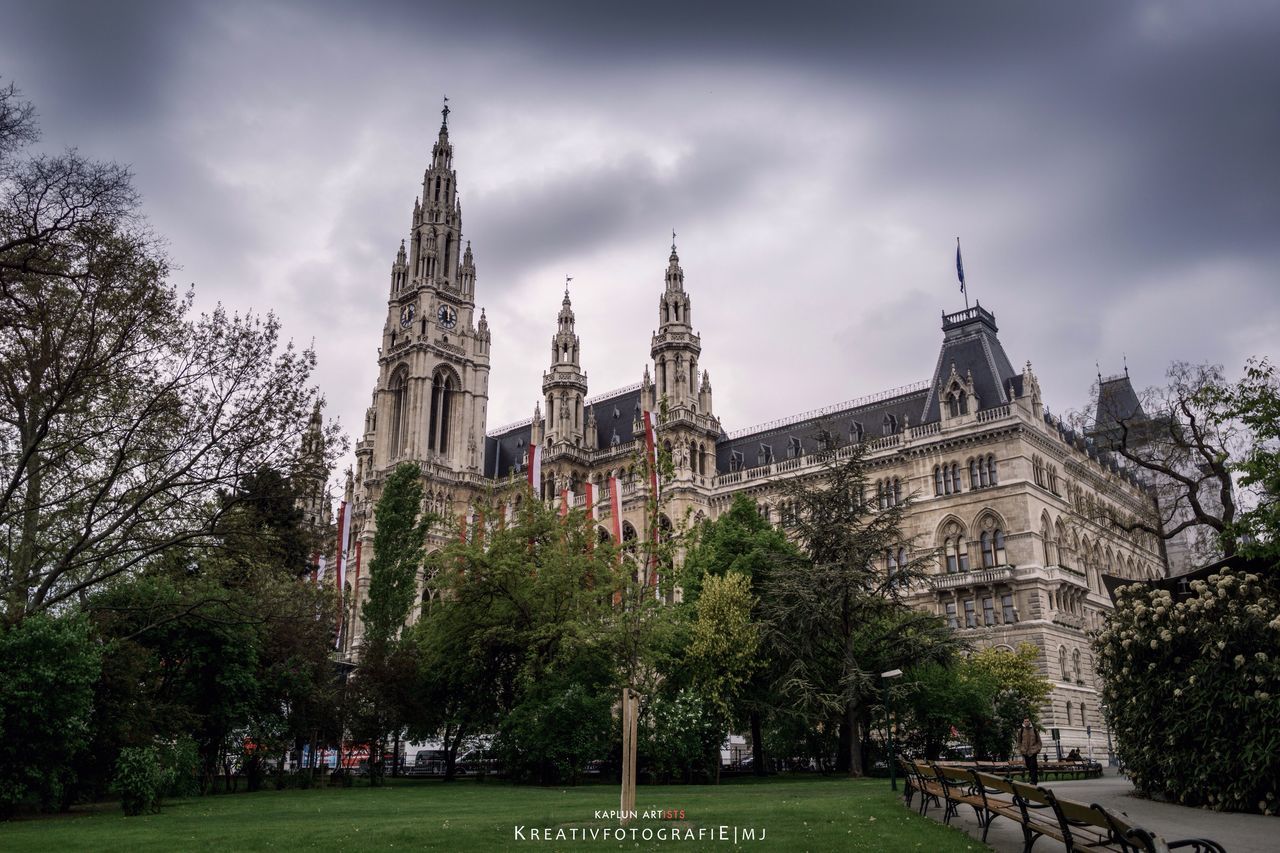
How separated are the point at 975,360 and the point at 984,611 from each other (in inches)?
600

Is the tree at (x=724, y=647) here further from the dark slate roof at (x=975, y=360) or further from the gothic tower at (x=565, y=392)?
the gothic tower at (x=565, y=392)

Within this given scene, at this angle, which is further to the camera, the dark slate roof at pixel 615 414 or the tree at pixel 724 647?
the dark slate roof at pixel 615 414

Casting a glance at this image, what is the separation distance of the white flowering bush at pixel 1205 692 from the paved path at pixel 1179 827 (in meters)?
0.56

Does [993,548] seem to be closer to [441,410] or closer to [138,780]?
[138,780]

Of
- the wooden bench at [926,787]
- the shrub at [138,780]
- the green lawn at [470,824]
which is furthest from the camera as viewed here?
the shrub at [138,780]

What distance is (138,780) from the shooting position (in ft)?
66.6

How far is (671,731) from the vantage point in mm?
32469

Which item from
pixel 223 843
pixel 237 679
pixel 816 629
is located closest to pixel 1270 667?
pixel 223 843

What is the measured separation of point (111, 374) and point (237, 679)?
1072 cm

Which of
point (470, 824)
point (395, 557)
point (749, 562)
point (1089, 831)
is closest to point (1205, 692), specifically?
point (1089, 831)

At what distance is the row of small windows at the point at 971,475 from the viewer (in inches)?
2088

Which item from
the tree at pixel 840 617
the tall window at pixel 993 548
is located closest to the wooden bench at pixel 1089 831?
the tree at pixel 840 617

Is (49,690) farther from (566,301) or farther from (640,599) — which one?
(566,301)

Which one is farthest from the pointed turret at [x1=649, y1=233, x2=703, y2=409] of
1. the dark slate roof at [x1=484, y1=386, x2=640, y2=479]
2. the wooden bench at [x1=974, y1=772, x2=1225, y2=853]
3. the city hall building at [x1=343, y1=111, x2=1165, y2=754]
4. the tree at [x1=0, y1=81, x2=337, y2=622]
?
the wooden bench at [x1=974, y1=772, x2=1225, y2=853]
